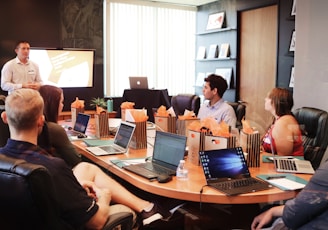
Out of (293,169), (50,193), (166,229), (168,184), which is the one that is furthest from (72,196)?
(293,169)

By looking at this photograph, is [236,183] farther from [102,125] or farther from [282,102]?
[102,125]

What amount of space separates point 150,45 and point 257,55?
2.08 meters

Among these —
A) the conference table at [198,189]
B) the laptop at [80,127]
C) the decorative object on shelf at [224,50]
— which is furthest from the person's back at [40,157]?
the decorative object on shelf at [224,50]

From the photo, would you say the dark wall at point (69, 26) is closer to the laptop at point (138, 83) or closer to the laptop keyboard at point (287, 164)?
the laptop at point (138, 83)

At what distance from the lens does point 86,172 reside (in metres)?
2.60

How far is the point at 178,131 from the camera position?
10.1 ft

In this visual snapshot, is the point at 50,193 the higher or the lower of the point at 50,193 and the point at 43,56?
the lower

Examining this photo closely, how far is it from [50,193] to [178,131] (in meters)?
1.72

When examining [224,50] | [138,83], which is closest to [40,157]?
[138,83]

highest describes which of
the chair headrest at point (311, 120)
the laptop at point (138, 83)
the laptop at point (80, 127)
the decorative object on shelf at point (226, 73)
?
the decorative object on shelf at point (226, 73)

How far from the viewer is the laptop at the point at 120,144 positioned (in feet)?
9.36

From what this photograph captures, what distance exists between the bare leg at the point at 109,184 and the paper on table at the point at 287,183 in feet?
2.57

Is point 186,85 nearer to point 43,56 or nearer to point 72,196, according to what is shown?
point 43,56

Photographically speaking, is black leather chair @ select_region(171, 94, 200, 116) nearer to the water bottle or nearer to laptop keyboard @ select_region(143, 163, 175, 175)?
laptop keyboard @ select_region(143, 163, 175, 175)
